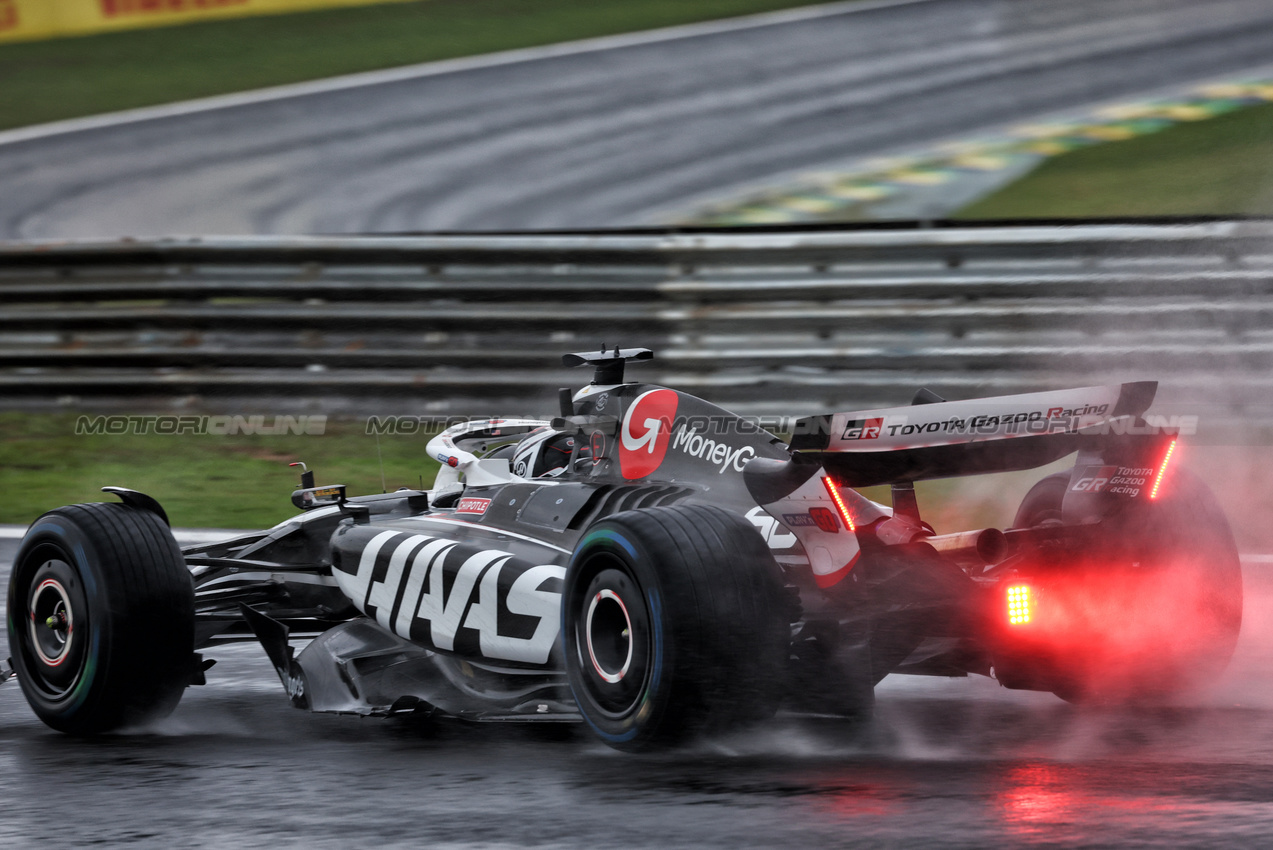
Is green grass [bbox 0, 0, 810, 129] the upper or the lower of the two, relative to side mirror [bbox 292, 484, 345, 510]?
upper

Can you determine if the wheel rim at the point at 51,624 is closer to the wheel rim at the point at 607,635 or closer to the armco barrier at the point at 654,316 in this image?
the wheel rim at the point at 607,635

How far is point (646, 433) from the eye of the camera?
17.8 feet

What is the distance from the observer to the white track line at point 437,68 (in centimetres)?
1609

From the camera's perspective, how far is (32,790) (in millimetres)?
4754

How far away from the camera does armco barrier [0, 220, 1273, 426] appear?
9750 mm

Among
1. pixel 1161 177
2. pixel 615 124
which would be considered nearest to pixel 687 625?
pixel 1161 177

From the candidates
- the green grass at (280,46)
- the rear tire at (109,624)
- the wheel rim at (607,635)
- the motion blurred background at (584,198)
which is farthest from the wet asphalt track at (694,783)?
the green grass at (280,46)

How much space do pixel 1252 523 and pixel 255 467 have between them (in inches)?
246

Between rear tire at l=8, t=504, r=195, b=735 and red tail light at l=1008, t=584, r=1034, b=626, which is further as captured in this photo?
rear tire at l=8, t=504, r=195, b=735

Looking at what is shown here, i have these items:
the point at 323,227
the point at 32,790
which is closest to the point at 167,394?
the point at 323,227

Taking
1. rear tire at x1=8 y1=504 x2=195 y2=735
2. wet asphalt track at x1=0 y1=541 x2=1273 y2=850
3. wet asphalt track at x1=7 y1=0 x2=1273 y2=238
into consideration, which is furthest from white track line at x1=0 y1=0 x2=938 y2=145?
wet asphalt track at x1=0 y1=541 x2=1273 y2=850

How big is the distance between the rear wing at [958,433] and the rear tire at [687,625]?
1.20 feet

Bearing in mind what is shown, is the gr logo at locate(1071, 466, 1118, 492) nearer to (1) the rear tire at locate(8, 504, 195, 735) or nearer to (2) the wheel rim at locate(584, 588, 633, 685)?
(2) the wheel rim at locate(584, 588, 633, 685)

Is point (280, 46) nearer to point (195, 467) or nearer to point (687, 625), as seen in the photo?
point (195, 467)
